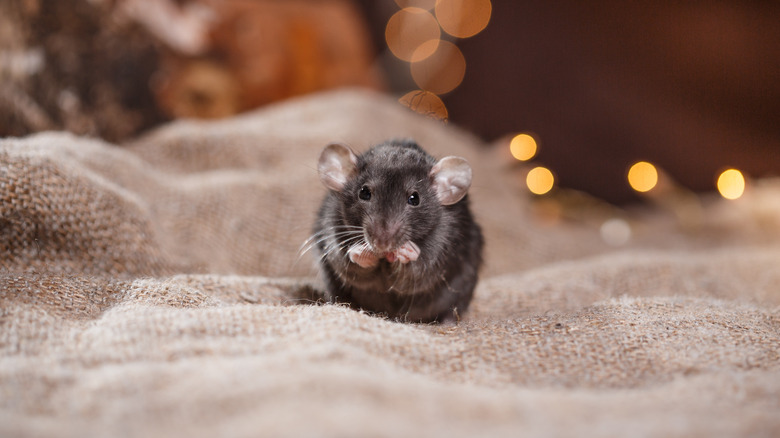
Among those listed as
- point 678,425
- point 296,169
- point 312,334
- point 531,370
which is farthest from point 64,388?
point 296,169

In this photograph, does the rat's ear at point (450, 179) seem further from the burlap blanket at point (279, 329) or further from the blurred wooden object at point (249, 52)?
the blurred wooden object at point (249, 52)

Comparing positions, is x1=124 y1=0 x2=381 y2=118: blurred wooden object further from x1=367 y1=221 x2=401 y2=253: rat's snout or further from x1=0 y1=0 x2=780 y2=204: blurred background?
x1=367 y1=221 x2=401 y2=253: rat's snout

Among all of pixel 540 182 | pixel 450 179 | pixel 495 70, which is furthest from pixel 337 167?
pixel 495 70

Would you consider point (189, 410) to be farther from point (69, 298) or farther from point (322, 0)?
point (322, 0)

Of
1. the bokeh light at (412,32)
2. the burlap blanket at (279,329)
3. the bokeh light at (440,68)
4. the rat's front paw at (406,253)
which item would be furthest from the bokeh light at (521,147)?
the rat's front paw at (406,253)

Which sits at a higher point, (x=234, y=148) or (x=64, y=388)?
(x=234, y=148)
